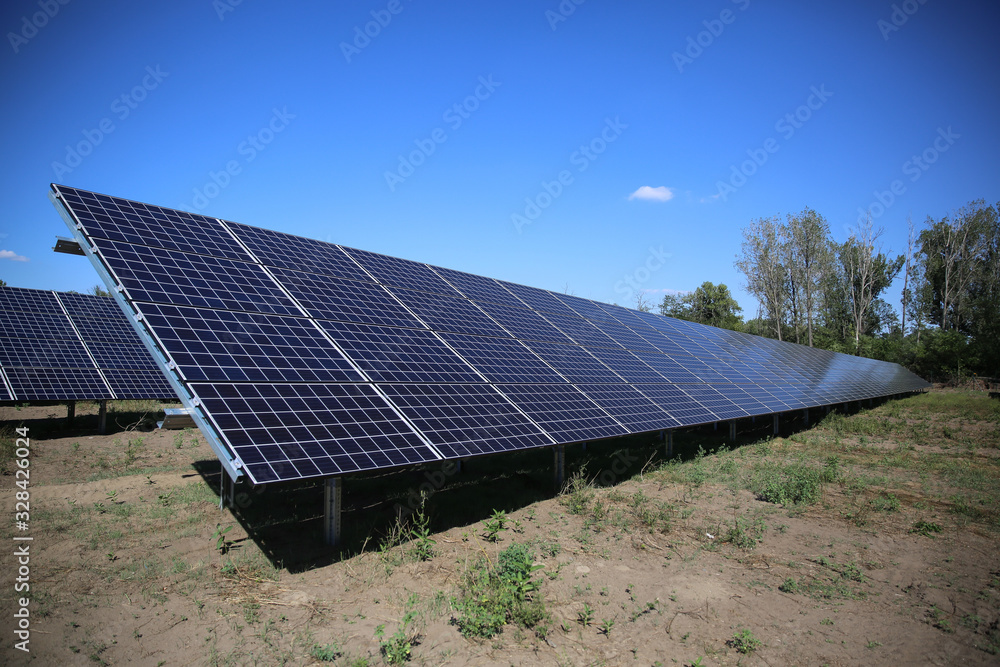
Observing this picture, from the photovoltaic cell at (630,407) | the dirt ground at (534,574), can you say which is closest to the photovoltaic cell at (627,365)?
the photovoltaic cell at (630,407)

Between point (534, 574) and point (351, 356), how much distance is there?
5.87 meters

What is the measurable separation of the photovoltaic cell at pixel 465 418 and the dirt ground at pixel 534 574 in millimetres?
1985

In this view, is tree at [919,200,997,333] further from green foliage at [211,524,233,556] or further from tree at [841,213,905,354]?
green foliage at [211,524,233,556]

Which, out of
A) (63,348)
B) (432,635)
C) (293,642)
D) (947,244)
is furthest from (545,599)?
(947,244)

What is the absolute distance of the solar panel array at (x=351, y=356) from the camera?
9031 mm

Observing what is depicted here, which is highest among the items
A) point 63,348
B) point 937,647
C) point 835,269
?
point 835,269

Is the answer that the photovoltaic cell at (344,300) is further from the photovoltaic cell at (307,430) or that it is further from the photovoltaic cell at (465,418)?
the photovoltaic cell at (307,430)

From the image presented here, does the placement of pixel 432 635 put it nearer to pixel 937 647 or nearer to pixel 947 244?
pixel 937 647

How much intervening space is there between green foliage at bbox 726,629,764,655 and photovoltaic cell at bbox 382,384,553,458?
4923 mm

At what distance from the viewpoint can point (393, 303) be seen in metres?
15.8

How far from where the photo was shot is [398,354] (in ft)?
42.2

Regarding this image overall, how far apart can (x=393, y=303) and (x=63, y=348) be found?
57.3 ft

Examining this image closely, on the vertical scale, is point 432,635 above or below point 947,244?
below

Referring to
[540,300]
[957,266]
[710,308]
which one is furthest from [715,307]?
[540,300]
